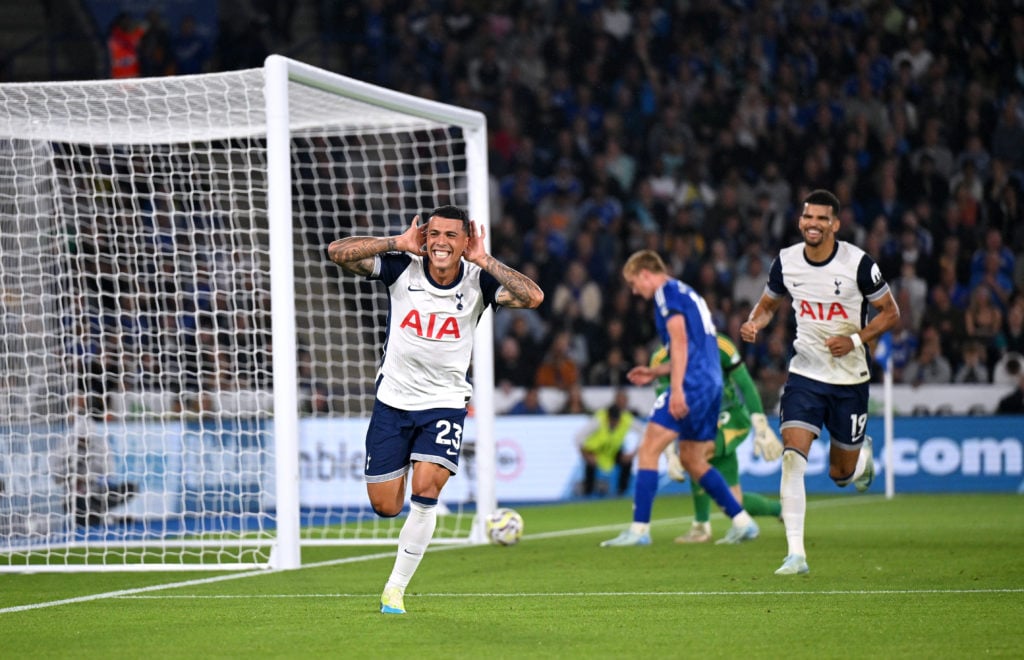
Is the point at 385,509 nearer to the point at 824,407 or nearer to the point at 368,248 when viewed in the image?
the point at 368,248

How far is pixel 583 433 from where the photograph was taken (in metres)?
18.2

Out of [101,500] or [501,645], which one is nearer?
[501,645]

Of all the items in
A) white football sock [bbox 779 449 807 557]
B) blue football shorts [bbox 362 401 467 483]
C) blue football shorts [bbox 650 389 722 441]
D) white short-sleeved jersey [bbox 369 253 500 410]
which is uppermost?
white short-sleeved jersey [bbox 369 253 500 410]

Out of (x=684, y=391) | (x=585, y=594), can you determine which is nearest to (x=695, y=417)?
(x=684, y=391)

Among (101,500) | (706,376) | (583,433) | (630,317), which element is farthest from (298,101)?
(630,317)

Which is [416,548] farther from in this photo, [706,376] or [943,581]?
[706,376]

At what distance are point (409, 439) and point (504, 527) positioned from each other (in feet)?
12.9

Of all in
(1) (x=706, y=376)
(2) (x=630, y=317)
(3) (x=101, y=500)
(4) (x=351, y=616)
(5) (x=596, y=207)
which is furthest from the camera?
(5) (x=596, y=207)

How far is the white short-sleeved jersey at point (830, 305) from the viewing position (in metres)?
9.09

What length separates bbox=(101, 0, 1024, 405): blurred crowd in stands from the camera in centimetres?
1972

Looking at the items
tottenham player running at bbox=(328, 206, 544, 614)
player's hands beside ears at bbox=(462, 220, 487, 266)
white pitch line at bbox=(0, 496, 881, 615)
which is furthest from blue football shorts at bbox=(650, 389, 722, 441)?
player's hands beside ears at bbox=(462, 220, 487, 266)

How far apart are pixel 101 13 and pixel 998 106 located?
1306 centimetres

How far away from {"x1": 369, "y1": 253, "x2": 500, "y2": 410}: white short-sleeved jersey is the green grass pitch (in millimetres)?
1108

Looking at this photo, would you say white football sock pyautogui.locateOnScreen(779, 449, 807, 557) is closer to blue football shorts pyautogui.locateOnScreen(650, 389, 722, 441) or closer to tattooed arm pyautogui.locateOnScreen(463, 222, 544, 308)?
blue football shorts pyautogui.locateOnScreen(650, 389, 722, 441)
